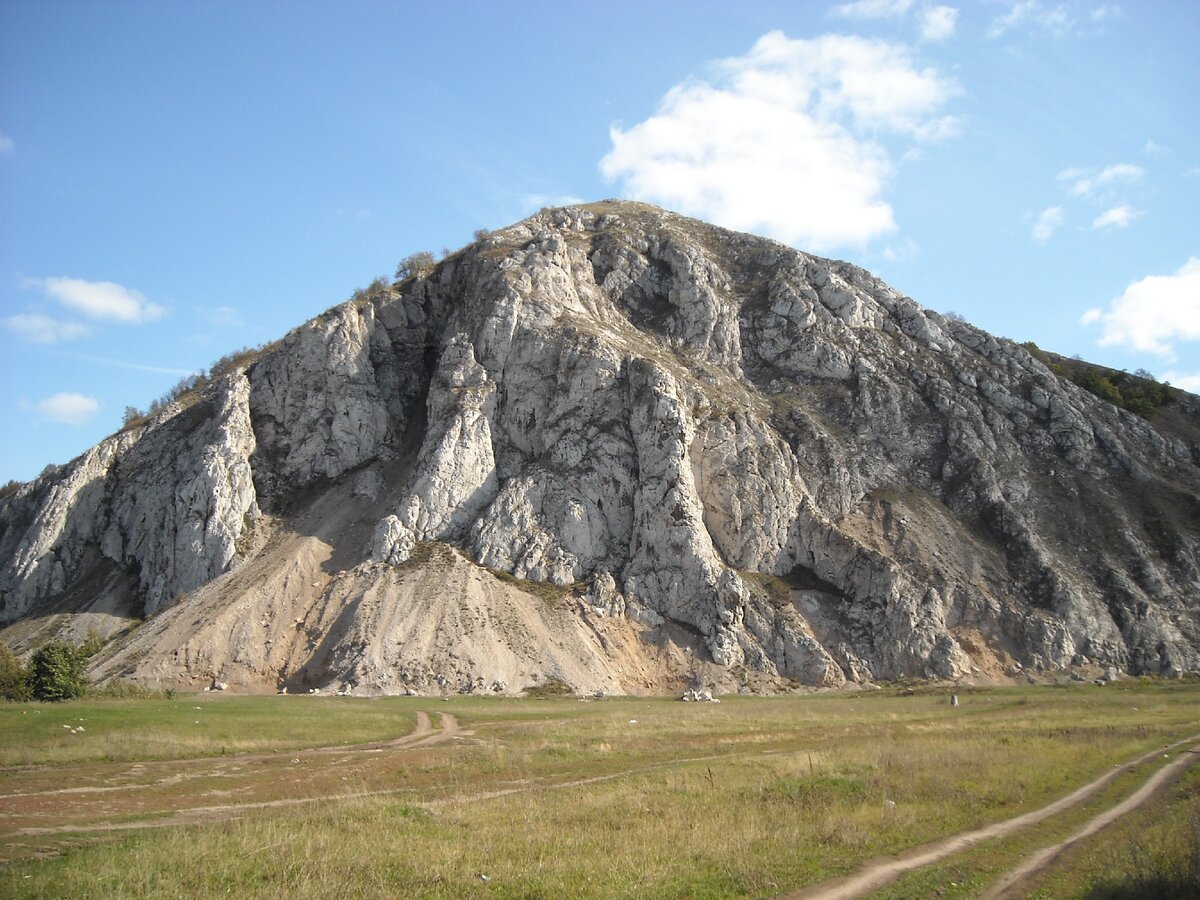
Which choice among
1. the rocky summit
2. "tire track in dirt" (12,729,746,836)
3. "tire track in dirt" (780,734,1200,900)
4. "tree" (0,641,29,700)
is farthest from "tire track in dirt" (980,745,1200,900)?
"tree" (0,641,29,700)

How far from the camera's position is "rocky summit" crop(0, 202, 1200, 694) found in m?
69.4

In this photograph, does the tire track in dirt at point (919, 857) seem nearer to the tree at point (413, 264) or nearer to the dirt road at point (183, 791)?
the dirt road at point (183, 791)

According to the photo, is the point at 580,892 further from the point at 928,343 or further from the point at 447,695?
the point at 928,343

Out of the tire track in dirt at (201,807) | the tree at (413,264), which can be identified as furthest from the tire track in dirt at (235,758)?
the tree at (413,264)

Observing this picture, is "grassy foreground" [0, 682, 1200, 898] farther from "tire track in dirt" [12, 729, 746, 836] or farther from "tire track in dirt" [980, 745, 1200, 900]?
"tire track in dirt" [980, 745, 1200, 900]

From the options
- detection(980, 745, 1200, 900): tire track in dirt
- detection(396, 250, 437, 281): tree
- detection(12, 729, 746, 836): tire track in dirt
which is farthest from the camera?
detection(396, 250, 437, 281): tree

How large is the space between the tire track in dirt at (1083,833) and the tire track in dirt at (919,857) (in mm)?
369

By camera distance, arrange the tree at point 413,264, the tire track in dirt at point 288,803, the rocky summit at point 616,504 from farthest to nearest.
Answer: the tree at point 413,264 < the rocky summit at point 616,504 < the tire track in dirt at point 288,803

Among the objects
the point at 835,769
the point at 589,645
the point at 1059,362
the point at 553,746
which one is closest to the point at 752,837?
the point at 835,769

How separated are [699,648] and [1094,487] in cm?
5073

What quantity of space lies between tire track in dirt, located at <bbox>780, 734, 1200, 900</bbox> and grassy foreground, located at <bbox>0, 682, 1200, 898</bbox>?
0.48 metres

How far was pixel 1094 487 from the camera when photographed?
85.1 m

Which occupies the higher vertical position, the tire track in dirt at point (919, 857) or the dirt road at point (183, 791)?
the tire track in dirt at point (919, 857)

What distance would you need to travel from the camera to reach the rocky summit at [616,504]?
228 feet
